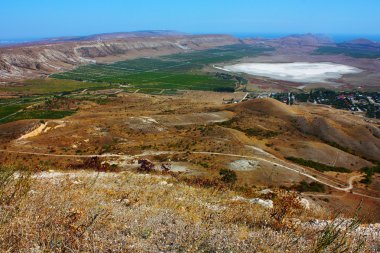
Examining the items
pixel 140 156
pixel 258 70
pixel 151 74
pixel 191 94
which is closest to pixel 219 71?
pixel 258 70

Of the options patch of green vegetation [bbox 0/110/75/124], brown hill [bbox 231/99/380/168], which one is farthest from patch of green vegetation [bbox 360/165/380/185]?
patch of green vegetation [bbox 0/110/75/124]

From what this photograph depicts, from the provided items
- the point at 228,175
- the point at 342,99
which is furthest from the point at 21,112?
the point at 342,99

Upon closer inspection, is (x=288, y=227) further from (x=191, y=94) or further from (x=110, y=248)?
(x=191, y=94)

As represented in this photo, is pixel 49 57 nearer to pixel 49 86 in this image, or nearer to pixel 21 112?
pixel 49 86

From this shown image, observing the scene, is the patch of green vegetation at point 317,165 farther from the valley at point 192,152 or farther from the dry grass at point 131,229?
the dry grass at point 131,229

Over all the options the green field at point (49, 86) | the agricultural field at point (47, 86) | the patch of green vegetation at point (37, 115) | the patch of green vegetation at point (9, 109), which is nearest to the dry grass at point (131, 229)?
the patch of green vegetation at point (37, 115)

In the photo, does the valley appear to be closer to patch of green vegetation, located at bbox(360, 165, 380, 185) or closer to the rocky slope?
patch of green vegetation, located at bbox(360, 165, 380, 185)
